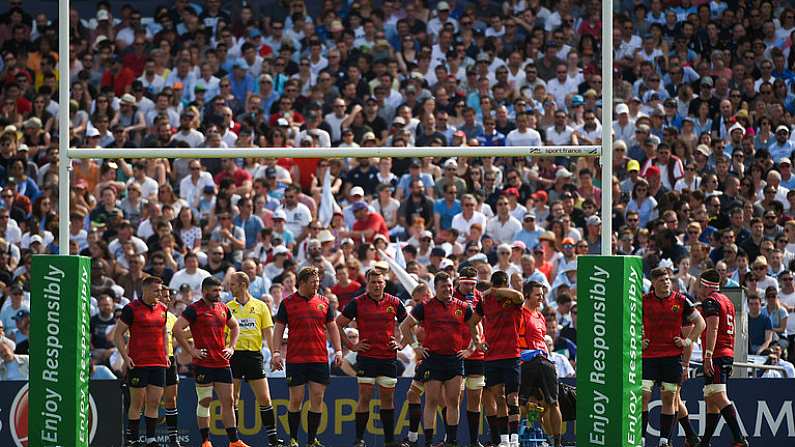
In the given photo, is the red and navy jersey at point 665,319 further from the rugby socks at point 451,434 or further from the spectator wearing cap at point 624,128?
the spectator wearing cap at point 624,128

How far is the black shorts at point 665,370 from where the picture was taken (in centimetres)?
1388

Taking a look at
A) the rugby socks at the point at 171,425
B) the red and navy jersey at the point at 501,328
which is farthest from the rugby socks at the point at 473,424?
the rugby socks at the point at 171,425

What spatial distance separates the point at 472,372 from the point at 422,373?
0.50 meters

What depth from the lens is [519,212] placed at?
59.3 ft

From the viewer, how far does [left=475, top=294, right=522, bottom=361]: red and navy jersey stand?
13.9 metres

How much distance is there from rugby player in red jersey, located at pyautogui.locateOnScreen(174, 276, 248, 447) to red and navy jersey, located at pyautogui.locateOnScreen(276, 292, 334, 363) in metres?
0.53

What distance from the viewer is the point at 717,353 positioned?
556 inches

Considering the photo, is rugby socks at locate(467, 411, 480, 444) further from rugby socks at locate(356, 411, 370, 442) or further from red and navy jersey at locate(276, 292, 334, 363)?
red and navy jersey at locate(276, 292, 334, 363)

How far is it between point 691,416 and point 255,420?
464cm

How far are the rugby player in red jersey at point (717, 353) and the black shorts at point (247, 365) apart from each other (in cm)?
437

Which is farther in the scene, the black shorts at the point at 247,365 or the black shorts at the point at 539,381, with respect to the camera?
the black shorts at the point at 247,365

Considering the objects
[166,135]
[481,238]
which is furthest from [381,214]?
[166,135]

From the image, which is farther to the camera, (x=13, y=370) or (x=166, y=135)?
(x=166, y=135)

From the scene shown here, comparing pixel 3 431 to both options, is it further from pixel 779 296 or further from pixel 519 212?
pixel 779 296
